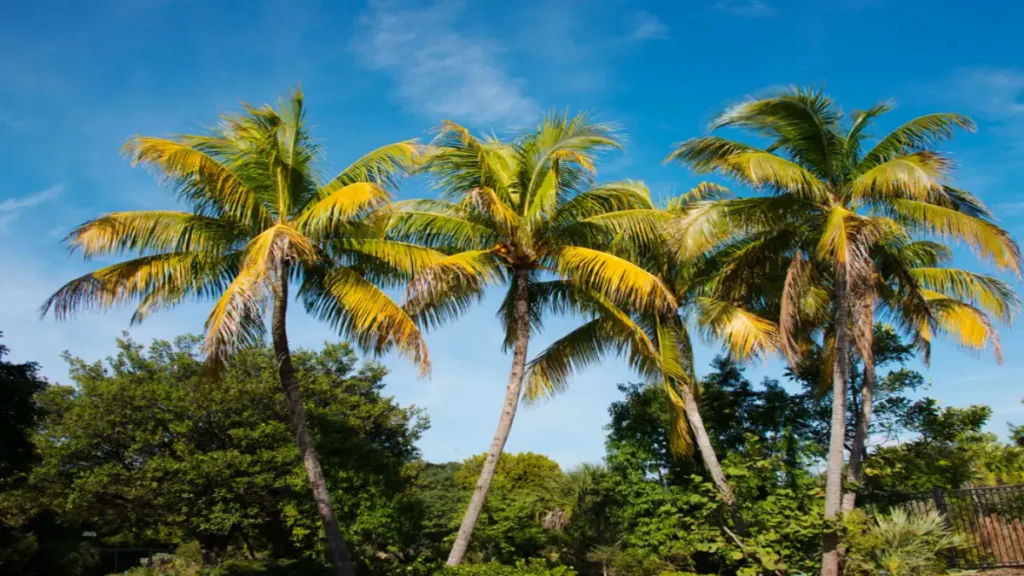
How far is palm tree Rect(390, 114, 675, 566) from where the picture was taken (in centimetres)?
1182

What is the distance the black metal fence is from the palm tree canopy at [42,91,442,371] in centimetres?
880

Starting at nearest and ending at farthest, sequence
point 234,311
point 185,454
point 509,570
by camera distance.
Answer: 1. point 234,311
2. point 509,570
3. point 185,454

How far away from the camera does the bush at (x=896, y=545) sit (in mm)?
9477

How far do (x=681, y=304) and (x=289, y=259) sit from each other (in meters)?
7.53

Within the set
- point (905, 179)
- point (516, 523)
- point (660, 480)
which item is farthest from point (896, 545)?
point (516, 523)

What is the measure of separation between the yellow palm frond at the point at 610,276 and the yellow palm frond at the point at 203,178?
4.88 metres

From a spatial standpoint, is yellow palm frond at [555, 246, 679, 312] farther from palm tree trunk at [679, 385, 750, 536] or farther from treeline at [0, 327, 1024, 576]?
treeline at [0, 327, 1024, 576]

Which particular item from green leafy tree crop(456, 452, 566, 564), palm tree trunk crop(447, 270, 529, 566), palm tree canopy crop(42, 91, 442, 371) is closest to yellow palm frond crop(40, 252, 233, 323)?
palm tree canopy crop(42, 91, 442, 371)

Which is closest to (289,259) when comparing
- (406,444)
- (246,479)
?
(246,479)

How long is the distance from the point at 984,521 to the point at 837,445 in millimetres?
Answer: 3357

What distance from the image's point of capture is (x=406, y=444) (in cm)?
2520

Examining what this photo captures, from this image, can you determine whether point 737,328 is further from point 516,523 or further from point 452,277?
point 516,523

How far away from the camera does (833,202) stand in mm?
11195

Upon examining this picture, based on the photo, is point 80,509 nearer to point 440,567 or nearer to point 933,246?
point 440,567
